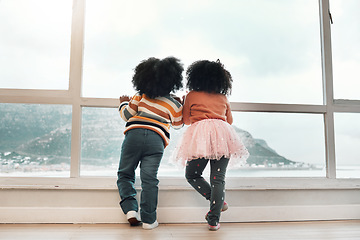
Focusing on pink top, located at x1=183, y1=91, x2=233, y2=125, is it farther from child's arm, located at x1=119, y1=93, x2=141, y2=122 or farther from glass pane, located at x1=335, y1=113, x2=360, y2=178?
glass pane, located at x1=335, y1=113, x2=360, y2=178

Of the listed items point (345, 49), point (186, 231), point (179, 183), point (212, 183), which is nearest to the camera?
point (186, 231)

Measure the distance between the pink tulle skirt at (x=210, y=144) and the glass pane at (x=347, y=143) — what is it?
0.91 metres

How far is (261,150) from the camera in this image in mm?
2268

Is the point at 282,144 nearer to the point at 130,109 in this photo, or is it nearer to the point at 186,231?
the point at 186,231

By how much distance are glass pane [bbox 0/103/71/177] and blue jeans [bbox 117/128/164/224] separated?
0.49 metres

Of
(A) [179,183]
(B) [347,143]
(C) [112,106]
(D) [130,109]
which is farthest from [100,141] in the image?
(B) [347,143]

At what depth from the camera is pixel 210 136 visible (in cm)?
183

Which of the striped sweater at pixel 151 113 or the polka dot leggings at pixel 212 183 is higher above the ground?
the striped sweater at pixel 151 113

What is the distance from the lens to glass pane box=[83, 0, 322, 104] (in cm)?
221

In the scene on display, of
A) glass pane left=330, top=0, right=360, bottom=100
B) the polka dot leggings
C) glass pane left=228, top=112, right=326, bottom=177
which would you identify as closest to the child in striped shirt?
the polka dot leggings

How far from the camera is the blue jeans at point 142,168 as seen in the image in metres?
1.79

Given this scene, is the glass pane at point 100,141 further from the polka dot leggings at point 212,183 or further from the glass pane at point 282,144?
the glass pane at point 282,144

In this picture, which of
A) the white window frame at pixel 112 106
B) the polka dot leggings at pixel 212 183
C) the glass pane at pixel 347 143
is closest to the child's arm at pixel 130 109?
the white window frame at pixel 112 106

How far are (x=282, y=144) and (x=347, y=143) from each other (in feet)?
1.64
